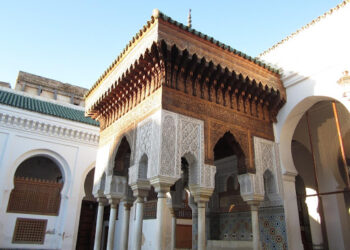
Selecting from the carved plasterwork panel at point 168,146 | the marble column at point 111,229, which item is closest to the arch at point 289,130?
the carved plasterwork panel at point 168,146

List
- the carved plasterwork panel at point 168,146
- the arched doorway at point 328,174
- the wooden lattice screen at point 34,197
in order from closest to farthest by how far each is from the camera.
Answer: the carved plasterwork panel at point 168,146
the arched doorway at point 328,174
the wooden lattice screen at point 34,197

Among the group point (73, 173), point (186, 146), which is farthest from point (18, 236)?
point (186, 146)

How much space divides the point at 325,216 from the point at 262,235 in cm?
230

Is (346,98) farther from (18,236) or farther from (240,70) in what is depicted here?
(18,236)

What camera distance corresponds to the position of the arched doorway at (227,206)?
583 cm

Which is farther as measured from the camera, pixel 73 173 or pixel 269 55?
pixel 73 173

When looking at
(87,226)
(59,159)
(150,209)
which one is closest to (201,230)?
(150,209)

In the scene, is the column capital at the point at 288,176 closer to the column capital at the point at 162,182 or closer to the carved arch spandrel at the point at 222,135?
the carved arch spandrel at the point at 222,135

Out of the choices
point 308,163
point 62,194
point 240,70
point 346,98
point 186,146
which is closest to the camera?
point 186,146

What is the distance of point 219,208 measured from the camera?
6.51m

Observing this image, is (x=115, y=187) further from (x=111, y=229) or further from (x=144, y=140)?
(x=144, y=140)

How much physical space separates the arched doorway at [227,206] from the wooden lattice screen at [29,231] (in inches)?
200

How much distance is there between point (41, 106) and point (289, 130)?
8.20m

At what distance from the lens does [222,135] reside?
4570mm
